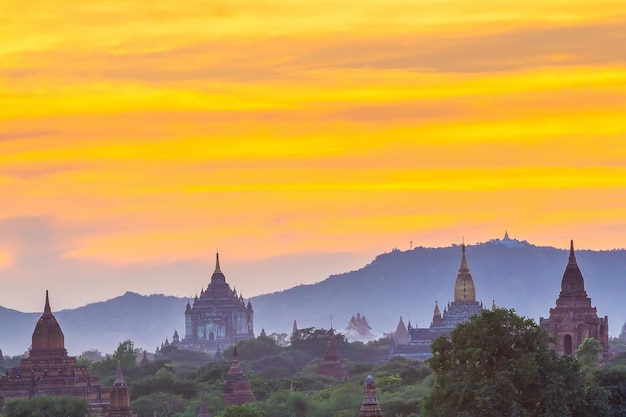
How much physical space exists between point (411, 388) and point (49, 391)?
2390 centimetres

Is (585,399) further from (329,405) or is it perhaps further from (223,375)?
(223,375)

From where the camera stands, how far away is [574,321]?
567 feet

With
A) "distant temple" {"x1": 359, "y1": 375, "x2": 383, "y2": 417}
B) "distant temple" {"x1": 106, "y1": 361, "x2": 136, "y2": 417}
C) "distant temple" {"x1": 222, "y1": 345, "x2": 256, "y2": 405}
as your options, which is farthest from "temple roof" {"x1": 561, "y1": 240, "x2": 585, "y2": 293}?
"distant temple" {"x1": 359, "y1": 375, "x2": 383, "y2": 417}

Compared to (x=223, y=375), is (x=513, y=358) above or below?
below

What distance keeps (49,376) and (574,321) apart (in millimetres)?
41332

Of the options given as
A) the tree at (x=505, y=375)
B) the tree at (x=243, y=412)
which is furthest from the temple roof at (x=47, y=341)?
the tree at (x=505, y=375)

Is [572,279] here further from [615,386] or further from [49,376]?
[615,386]

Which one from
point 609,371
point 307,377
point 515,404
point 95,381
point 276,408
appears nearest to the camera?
point 515,404

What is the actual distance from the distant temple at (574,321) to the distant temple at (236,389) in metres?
23.4

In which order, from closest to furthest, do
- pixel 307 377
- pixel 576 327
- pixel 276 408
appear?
1. pixel 276 408
2. pixel 576 327
3. pixel 307 377

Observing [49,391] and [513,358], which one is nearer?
[513,358]

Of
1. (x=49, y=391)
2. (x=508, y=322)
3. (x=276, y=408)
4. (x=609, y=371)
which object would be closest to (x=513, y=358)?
(x=508, y=322)

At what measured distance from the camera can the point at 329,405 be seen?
147125mm

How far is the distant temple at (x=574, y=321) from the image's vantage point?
172 meters
